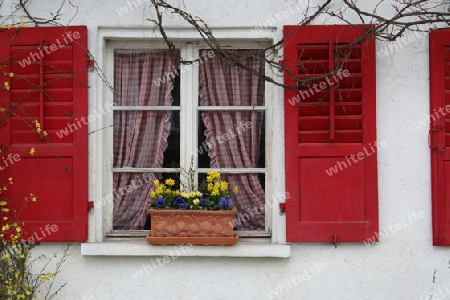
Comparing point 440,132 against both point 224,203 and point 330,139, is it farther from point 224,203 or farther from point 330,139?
point 224,203

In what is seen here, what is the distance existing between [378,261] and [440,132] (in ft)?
3.62

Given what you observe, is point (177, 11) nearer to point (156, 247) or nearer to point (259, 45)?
point (259, 45)

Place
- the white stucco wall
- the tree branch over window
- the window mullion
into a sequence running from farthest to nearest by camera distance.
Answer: the window mullion
the white stucco wall
the tree branch over window

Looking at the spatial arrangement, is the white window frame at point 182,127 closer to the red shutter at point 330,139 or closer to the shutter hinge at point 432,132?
the red shutter at point 330,139

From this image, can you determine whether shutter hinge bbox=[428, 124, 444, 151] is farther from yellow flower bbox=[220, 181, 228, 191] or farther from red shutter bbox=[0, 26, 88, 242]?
red shutter bbox=[0, 26, 88, 242]

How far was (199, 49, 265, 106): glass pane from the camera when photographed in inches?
188

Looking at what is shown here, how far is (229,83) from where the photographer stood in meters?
4.82

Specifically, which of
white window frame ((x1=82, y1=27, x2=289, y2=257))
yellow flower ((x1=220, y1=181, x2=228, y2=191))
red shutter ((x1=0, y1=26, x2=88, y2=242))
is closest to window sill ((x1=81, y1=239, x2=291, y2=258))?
white window frame ((x1=82, y1=27, x2=289, y2=257))

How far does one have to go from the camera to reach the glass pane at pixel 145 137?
4.79 m

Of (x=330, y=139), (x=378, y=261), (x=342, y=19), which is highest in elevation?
(x=342, y=19)

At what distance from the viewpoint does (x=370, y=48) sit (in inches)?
177

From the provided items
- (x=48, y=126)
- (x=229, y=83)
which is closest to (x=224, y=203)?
(x=229, y=83)

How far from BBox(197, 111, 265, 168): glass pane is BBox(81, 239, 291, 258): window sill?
0.68 meters

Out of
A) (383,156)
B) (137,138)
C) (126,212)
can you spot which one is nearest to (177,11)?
(137,138)
